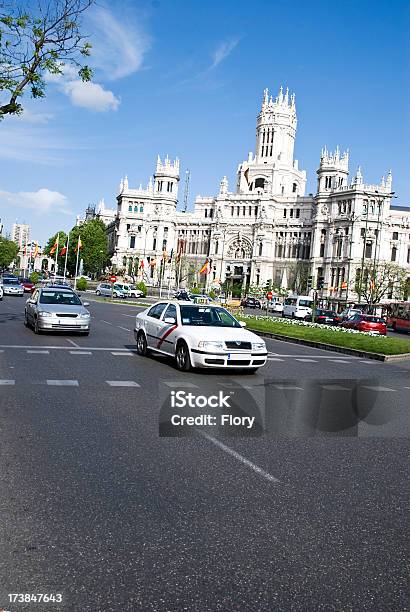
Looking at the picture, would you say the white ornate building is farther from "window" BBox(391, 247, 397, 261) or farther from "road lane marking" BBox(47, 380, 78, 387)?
"road lane marking" BBox(47, 380, 78, 387)

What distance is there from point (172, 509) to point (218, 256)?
13379 cm

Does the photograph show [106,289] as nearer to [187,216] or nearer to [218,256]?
[218,256]

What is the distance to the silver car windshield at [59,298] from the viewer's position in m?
22.4

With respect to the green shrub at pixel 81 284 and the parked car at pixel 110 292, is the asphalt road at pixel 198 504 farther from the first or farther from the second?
the green shrub at pixel 81 284

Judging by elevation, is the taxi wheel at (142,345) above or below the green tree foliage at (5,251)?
below

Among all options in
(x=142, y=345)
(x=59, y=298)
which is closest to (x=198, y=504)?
(x=142, y=345)

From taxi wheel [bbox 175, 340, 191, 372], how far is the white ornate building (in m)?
90.7

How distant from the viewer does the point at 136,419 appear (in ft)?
29.0

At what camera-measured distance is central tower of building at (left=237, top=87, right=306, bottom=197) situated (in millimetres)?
140250

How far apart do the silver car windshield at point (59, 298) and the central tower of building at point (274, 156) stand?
11809 centimetres

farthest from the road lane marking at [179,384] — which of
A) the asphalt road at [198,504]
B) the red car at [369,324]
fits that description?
the red car at [369,324]

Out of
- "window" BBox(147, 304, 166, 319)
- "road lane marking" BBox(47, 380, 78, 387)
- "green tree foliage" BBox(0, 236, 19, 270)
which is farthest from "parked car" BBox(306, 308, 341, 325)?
"green tree foliage" BBox(0, 236, 19, 270)

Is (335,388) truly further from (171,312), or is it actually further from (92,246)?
(92,246)

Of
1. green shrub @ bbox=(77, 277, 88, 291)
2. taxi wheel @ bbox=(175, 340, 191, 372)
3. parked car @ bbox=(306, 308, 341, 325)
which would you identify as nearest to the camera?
taxi wheel @ bbox=(175, 340, 191, 372)
